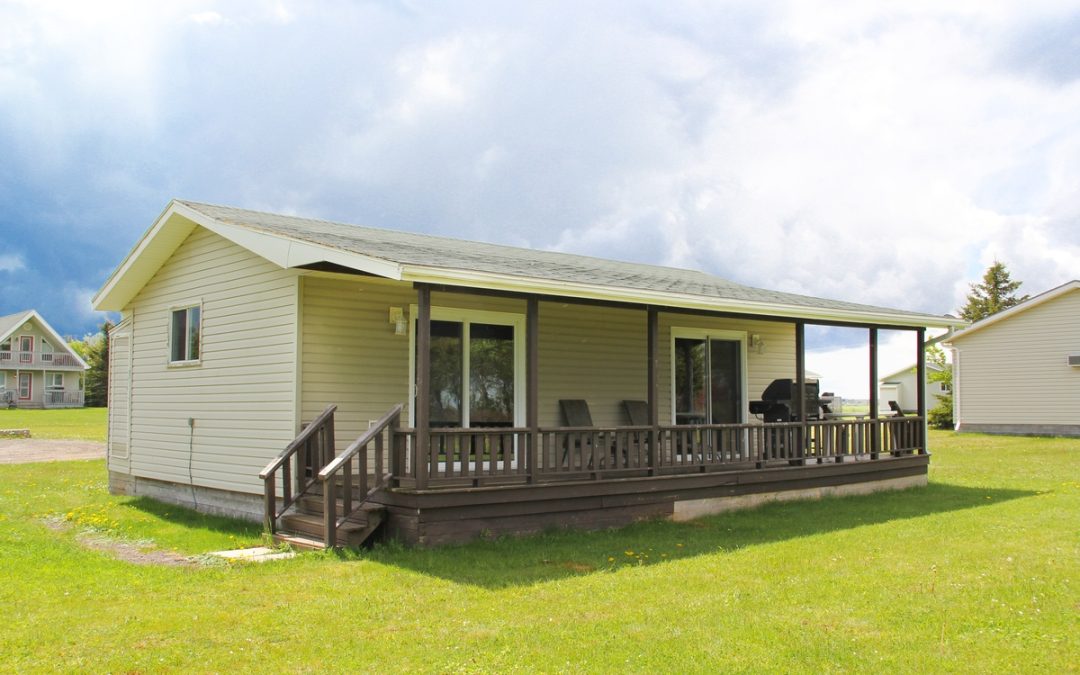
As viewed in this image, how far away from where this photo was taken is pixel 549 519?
32.3 feet

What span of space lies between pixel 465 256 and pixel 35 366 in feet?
186

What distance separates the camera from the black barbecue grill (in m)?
13.4

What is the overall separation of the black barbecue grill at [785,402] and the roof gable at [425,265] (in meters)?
1.19

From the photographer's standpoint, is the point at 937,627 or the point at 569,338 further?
the point at 569,338

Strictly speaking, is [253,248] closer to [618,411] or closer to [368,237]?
[368,237]

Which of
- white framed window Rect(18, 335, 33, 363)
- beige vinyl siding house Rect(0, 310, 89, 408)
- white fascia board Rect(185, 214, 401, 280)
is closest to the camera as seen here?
white fascia board Rect(185, 214, 401, 280)

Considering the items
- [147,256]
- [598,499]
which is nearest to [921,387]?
[598,499]

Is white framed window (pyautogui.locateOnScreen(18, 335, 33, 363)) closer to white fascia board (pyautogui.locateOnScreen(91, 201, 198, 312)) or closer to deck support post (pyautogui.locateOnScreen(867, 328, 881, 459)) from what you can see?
white fascia board (pyautogui.locateOnScreen(91, 201, 198, 312))

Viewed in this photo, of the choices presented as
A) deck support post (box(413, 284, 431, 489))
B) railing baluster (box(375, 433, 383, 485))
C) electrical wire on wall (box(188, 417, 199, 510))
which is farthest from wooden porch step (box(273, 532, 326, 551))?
electrical wire on wall (box(188, 417, 199, 510))

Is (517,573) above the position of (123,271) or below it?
below

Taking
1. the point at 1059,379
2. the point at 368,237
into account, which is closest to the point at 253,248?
the point at 368,237

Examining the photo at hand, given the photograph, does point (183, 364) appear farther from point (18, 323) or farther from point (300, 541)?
point (18, 323)

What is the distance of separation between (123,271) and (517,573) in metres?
8.52

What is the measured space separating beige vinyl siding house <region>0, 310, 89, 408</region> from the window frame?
4998 cm
